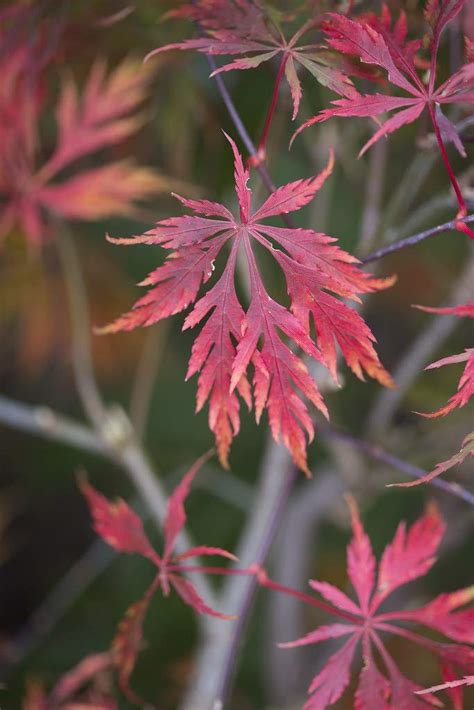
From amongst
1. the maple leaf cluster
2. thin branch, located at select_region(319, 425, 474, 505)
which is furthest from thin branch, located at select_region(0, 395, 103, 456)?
thin branch, located at select_region(319, 425, 474, 505)

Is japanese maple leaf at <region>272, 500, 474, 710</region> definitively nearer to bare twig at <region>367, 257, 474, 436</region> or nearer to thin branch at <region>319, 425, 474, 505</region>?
thin branch at <region>319, 425, 474, 505</region>

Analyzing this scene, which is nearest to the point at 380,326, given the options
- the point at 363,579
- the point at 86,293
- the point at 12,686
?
the point at 86,293

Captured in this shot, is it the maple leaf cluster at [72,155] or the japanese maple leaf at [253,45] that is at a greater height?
the maple leaf cluster at [72,155]

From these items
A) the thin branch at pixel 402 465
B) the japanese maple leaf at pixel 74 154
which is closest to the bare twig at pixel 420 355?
the thin branch at pixel 402 465

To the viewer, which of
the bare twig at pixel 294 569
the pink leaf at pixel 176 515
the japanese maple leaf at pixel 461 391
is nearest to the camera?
the japanese maple leaf at pixel 461 391

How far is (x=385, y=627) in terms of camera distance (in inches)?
17.7

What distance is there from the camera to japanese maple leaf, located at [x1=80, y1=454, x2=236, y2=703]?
0.45 metres

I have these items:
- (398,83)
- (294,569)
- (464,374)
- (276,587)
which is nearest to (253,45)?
(398,83)

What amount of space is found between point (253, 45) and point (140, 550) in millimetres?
346

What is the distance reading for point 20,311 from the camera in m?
1.21

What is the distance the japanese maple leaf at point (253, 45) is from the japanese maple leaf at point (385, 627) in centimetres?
27

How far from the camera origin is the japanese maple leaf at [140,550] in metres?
0.45

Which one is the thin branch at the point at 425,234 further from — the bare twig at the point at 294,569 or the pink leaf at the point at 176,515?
the bare twig at the point at 294,569

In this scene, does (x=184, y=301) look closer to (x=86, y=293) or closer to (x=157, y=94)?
(x=157, y=94)
